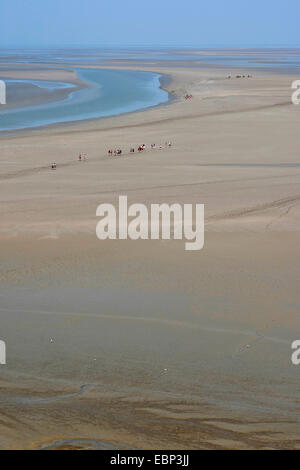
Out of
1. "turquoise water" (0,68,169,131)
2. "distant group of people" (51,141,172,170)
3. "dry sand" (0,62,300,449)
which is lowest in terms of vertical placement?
"dry sand" (0,62,300,449)

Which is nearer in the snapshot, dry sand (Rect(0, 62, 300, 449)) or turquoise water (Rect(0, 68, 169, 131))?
dry sand (Rect(0, 62, 300, 449))

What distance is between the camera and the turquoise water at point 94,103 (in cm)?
3562

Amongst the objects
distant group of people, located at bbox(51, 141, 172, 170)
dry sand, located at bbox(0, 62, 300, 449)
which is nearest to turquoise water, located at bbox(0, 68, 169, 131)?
distant group of people, located at bbox(51, 141, 172, 170)

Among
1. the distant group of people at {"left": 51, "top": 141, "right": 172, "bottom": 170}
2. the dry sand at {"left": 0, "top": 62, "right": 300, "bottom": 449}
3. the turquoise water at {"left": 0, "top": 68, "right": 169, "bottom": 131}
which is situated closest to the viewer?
the dry sand at {"left": 0, "top": 62, "right": 300, "bottom": 449}

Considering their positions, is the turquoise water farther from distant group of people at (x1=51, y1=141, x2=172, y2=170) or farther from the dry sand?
the dry sand

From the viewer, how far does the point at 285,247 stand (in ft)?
45.9

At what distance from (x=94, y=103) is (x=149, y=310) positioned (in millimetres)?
34921

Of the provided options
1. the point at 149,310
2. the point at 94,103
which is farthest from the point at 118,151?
the point at 94,103

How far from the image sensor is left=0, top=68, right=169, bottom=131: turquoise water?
35.6 metres

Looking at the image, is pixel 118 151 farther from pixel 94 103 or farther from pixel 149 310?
pixel 94 103

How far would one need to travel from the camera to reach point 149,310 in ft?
36.1

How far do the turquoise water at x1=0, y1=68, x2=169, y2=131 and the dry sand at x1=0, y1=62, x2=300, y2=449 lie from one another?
502 inches

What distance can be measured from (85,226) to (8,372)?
704 cm

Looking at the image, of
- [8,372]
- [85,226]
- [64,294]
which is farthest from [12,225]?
[8,372]
